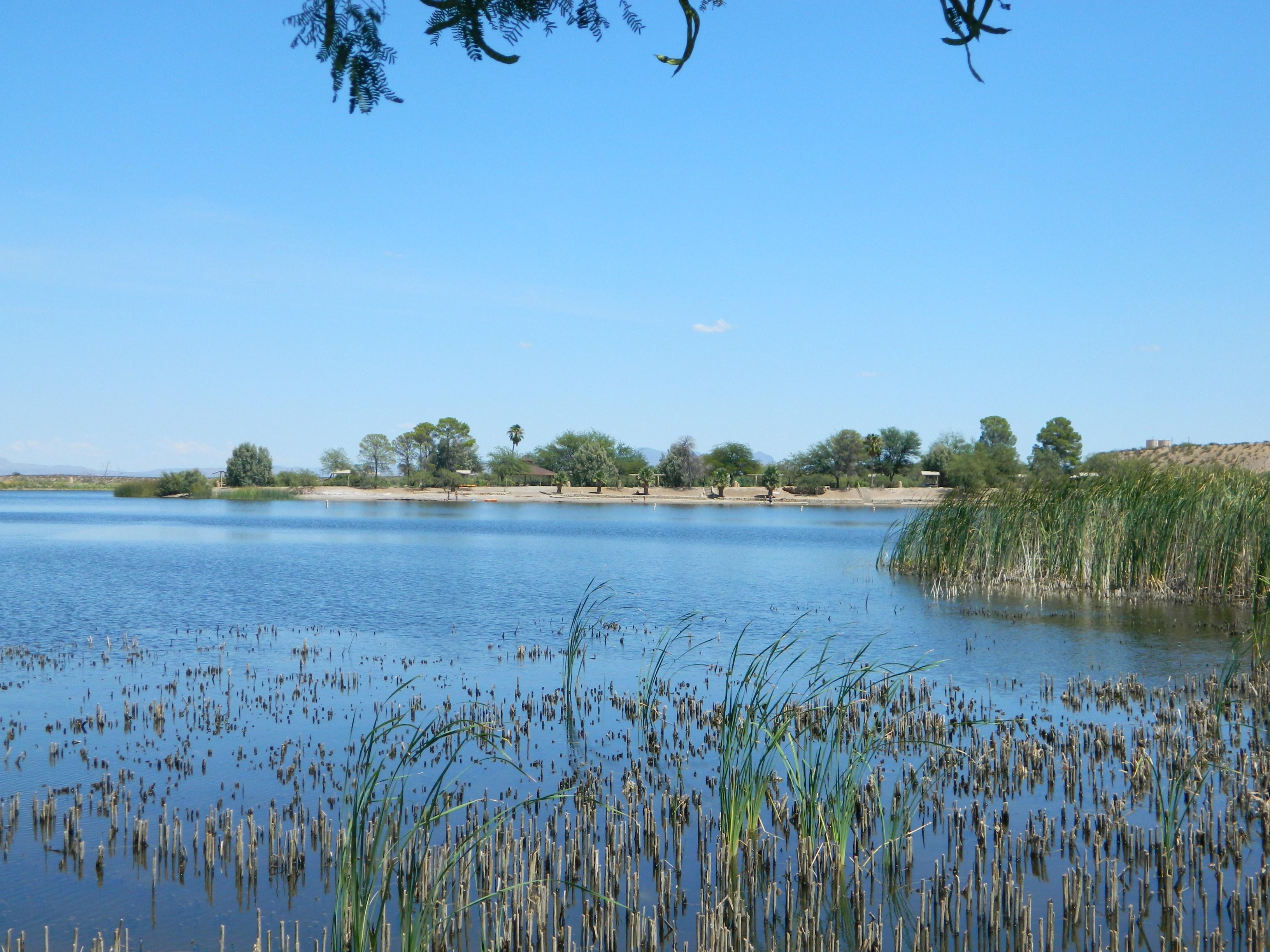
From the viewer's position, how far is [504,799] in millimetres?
9164

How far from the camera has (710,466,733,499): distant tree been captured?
122250 millimetres

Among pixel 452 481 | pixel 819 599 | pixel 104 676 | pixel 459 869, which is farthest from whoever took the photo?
pixel 452 481

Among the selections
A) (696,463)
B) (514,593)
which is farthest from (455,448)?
(514,593)

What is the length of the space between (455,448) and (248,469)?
118 ft

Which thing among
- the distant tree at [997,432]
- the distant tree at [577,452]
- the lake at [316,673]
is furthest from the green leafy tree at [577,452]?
the lake at [316,673]

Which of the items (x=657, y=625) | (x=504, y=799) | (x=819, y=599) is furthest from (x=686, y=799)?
(x=819, y=599)

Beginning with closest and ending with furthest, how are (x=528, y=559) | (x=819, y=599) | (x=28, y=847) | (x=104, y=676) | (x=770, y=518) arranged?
(x=28, y=847)
(x=104, y=676)
(x=819, y=599)
(x=528, y=559)
(x=770, y=518)

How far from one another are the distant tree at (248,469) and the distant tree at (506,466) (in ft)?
104

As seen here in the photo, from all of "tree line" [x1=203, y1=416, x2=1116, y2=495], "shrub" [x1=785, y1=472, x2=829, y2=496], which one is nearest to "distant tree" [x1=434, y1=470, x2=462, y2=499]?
"tree line" [x1=203, y1=416, x2=1116, y2=495]

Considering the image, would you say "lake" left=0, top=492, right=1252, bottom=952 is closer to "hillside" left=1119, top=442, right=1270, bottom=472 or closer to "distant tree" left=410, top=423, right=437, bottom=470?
"hillside" left=1119, top=442, right=1270, bottom=472

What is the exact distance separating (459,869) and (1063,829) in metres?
4.70

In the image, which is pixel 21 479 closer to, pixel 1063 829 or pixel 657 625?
pixel 657 625

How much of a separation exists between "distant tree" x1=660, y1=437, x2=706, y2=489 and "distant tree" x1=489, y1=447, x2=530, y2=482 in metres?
23.3

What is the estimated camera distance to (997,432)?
153375 millimetres
